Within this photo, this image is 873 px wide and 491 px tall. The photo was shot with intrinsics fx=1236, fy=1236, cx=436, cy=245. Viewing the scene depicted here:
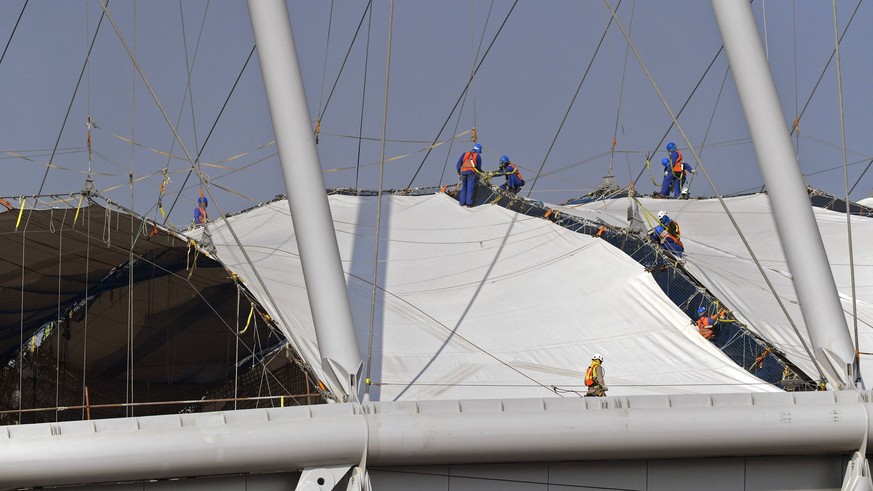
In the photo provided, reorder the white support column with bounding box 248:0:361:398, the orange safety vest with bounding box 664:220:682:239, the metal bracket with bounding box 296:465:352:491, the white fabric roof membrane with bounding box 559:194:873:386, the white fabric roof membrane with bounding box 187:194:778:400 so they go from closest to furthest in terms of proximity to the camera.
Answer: the metal bracket with bounding box 296:465:352:491 < the white support column with bounding box 248:0:361:398 < the white fabric roof membrane with bounding box 187:194:778:400 < the white fabric roof membrane with bounding box 559:194:873:386 < the orange safety vest with bounding box 664:220:682:239

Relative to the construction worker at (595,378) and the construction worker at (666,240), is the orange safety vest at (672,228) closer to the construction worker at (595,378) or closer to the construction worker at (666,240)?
the construction worker at (666,240)

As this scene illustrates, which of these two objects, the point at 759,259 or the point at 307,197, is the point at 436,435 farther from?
the point at 759,259

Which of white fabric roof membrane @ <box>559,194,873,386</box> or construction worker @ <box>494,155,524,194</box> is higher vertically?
construction worker @ <box>494,155,524,194</box>

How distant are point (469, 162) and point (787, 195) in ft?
34.9

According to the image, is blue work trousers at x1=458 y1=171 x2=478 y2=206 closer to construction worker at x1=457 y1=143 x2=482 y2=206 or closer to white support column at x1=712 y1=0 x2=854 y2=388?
construction worker at x1=457 y1=143 x2=482 y2=206

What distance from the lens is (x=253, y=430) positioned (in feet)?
22.7

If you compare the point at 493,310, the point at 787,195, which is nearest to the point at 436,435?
the point at 787,195

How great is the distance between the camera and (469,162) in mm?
19297

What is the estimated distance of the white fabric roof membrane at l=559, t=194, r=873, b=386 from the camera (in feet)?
45.6

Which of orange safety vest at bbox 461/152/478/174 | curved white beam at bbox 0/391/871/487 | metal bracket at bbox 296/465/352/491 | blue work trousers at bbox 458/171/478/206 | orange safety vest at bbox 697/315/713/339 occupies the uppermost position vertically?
orange safety vest at bbox 461/152/478/174

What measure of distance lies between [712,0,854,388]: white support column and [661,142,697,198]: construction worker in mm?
13479

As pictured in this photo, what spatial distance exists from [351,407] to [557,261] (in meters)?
8.48

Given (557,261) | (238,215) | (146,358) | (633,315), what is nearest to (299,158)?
(633,315)

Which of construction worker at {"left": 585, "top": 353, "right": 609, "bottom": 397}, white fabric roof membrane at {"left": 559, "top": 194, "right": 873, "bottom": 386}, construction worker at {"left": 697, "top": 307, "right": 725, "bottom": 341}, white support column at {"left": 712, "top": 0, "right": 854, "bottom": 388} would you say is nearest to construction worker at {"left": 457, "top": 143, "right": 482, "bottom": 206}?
white fabric roof membrane at {"left": 559, "top": 194, "right": 873, "bottom": 386}
